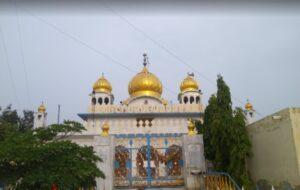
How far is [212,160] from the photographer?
476 inches

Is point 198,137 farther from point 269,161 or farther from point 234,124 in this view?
point 269,161

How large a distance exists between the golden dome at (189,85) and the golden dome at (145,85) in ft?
7.77

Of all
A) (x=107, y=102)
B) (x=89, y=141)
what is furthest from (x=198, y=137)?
(x=107, y=102)

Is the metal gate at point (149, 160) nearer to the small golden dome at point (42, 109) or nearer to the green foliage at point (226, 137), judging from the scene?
the green foliage at point (226, 137)

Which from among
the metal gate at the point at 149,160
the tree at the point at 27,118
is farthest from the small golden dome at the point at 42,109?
the metal gate at the point at 149,160

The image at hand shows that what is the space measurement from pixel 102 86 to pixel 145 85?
421 cm

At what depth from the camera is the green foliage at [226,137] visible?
10.8 metres

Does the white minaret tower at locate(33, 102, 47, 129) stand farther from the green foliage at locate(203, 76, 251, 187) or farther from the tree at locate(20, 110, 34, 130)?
the green foliage at locate(203, 76, 251, 187)

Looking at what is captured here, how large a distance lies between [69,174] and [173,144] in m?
5.20

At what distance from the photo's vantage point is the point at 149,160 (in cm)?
1226

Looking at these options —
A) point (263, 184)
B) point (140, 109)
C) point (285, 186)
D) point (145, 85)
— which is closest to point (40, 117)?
point (140, 109)

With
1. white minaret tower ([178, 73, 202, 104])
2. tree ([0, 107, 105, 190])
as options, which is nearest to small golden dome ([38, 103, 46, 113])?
white minaret tower ([178, 73, 202, 104])

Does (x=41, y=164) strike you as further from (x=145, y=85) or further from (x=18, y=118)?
(x=18, y=118)

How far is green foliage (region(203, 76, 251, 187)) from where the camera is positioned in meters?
10.8
